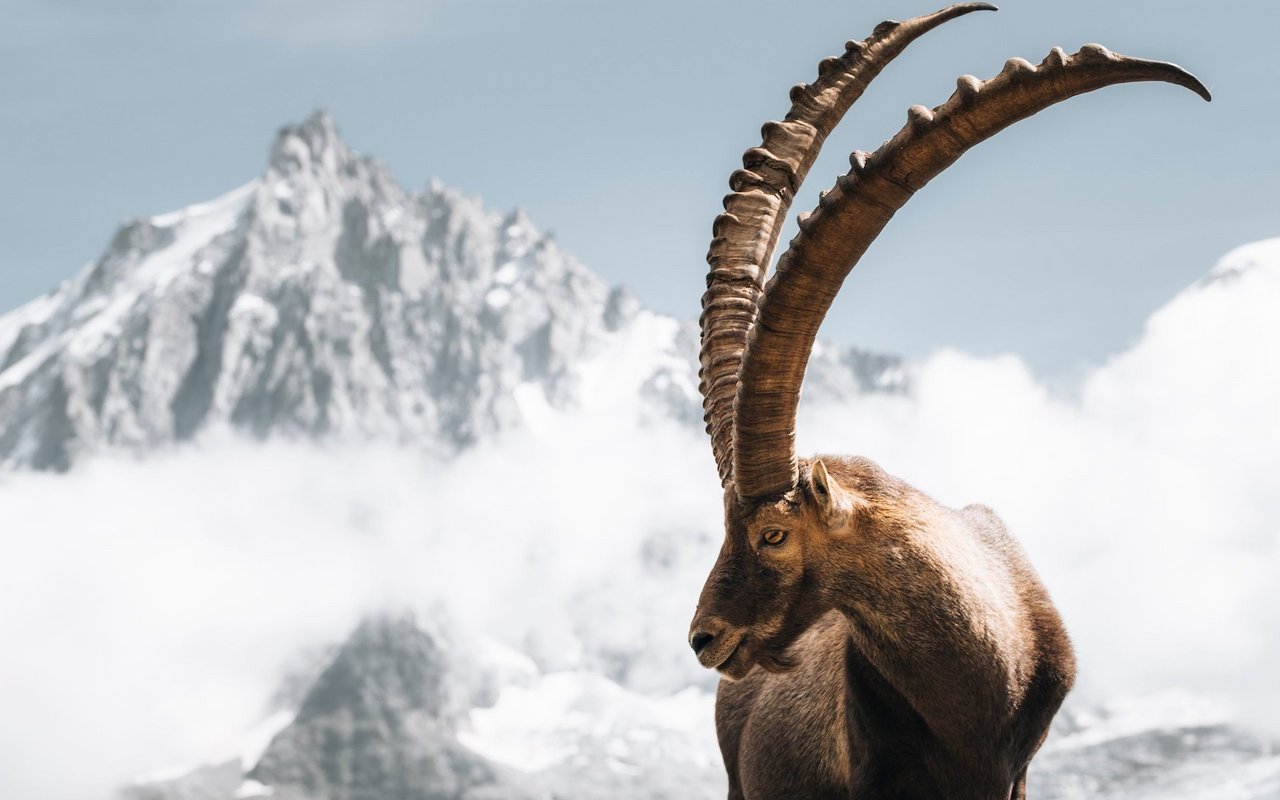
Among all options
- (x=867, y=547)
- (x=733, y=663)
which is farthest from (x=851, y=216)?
(x=733, y=663)

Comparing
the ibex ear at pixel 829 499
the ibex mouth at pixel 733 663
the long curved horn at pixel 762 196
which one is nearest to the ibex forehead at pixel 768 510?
the ibex ear at pixel 829 499

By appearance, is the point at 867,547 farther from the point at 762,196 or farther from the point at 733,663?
the point at 762,196

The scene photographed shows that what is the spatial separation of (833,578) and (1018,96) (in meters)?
3.35

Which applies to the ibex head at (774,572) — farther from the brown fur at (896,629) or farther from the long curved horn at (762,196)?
the long curved horn at (762,196)

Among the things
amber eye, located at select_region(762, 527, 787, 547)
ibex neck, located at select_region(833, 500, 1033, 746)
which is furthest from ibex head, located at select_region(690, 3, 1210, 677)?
ibex neck, located at select_region(833, 500, 1033, 746)

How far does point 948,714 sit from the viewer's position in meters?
9.37

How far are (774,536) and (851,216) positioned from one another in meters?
2.17

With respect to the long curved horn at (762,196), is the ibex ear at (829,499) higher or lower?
lower

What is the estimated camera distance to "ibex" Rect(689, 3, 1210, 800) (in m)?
8.54

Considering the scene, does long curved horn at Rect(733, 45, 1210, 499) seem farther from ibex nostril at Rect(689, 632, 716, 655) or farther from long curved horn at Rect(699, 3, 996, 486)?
long curved horn at Rect(699, 3, 996, 486)

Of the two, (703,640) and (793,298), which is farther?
(703,640)

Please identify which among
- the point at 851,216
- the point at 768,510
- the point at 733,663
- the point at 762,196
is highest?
the point at 762,196

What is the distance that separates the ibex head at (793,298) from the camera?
817 cm

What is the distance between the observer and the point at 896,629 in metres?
9.40
